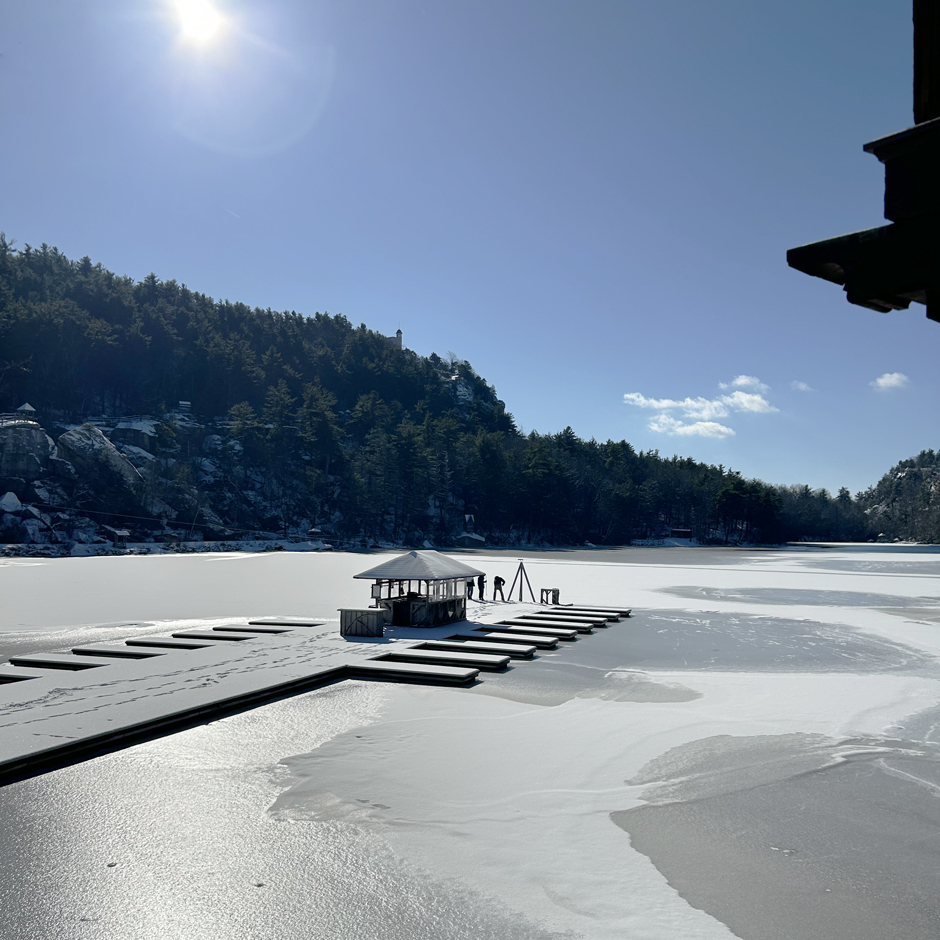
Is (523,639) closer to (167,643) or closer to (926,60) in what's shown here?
(167,643)

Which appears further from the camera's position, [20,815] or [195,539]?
[195,539]

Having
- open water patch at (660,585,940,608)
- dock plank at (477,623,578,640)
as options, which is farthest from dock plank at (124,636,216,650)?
open water patch at (660,585,940,608)

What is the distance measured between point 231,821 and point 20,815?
2507 millimetres

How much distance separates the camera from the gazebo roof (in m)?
23.4

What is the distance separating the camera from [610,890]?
687 centimetres

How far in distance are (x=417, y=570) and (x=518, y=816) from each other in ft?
50.1

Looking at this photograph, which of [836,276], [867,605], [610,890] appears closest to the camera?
[836,276]

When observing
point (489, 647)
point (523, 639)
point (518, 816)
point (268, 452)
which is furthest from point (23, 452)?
point (518, 816)

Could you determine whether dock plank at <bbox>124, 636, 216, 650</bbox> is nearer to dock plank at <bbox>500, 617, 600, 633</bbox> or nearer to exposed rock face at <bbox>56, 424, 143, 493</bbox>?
dock plank at <bbox>500, 617, 600, 633</bbox>

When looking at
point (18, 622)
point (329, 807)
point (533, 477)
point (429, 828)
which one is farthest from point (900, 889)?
point (533, 477)

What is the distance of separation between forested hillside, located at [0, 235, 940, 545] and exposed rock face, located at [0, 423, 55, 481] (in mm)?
1286

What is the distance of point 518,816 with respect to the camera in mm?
8586

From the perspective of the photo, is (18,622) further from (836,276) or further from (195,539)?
(195,539)

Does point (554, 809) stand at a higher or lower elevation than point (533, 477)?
lower
